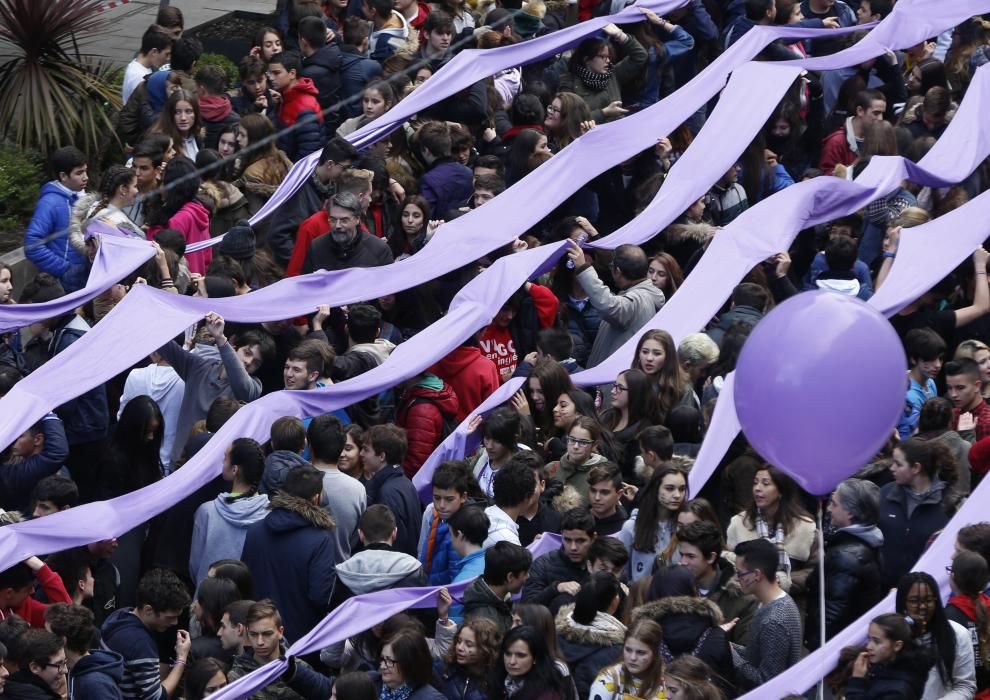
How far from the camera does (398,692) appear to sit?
7.00 meters

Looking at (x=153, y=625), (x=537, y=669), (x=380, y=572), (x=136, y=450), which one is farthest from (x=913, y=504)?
(x=136, y=450)

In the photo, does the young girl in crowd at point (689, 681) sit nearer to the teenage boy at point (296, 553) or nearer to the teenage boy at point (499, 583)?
the teenage boy at point (499, 583)

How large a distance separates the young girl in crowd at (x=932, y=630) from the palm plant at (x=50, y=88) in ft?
28.4

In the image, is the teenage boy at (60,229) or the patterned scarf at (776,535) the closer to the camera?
the patterned scarf at (776,535)

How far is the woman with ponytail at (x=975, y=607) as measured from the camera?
7.27 m

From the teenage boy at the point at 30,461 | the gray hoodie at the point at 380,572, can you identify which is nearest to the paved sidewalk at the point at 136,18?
the teenage boy at the point at 30,461

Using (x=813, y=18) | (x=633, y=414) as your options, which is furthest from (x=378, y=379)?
(x=813, y=18)

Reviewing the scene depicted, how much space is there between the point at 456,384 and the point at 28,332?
7.81 ft

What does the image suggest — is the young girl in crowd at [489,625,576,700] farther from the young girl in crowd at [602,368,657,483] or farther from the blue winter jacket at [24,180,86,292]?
the blue winter jacket at [24,180,86,292]

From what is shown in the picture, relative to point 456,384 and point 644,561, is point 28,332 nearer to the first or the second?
point 456,384

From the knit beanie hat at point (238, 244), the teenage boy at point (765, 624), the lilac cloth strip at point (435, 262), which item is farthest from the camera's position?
the knit beanie hat at point (238, 244)

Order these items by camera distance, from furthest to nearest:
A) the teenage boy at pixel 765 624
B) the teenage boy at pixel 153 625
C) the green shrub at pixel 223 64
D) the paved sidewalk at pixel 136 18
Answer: the paved sidewalk at pixel 136 18 < the green shrub at pixel 223 64 < the teenage boy at pixel 153 625 < the teenage boy at pixel 765 624

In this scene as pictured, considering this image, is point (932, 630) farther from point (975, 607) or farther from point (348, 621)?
point (348, 621)

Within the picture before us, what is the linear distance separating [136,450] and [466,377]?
1953 millimetres
